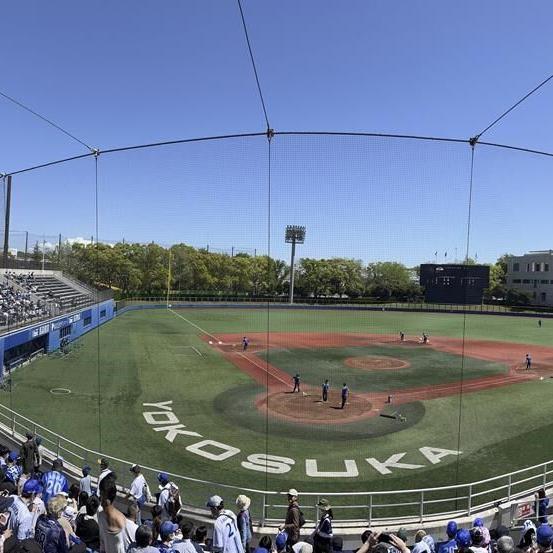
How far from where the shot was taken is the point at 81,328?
34.6 m

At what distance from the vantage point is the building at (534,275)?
7444cm

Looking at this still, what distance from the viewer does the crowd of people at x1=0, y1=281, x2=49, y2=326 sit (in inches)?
880

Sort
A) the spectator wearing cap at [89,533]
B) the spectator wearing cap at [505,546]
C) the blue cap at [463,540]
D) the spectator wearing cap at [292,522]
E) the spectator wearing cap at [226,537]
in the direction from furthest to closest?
the spectator wearing cap at [292,522], the blue cap at [463,540], the spectator wearing cap at [226,537], the spectator wearing cap at [89,533], the spectator wearing cap at [505,546]

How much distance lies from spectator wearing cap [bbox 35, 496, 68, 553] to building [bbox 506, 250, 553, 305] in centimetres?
7744

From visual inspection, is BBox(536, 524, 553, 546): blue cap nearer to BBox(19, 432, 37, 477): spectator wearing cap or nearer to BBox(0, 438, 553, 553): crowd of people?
BBox(0, 438, 553, 553): crowd of people

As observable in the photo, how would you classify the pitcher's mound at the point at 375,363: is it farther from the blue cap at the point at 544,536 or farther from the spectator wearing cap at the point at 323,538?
the blue cap at the point at 544,536

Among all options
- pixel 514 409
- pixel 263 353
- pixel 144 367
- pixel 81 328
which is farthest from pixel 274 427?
pixel 81 328

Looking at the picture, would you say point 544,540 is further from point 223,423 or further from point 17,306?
point 17,306

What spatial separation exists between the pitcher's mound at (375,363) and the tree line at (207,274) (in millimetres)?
14546

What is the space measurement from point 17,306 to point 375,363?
1944cm

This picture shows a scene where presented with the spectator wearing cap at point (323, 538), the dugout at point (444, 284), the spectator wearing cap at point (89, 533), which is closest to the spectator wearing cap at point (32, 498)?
the spectator wearing cap at point (89, 533)

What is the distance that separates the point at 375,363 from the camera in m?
28.7

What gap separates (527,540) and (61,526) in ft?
16.3

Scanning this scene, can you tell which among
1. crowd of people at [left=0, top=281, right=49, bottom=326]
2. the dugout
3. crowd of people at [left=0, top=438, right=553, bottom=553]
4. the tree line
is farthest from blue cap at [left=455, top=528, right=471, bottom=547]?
the tree line
